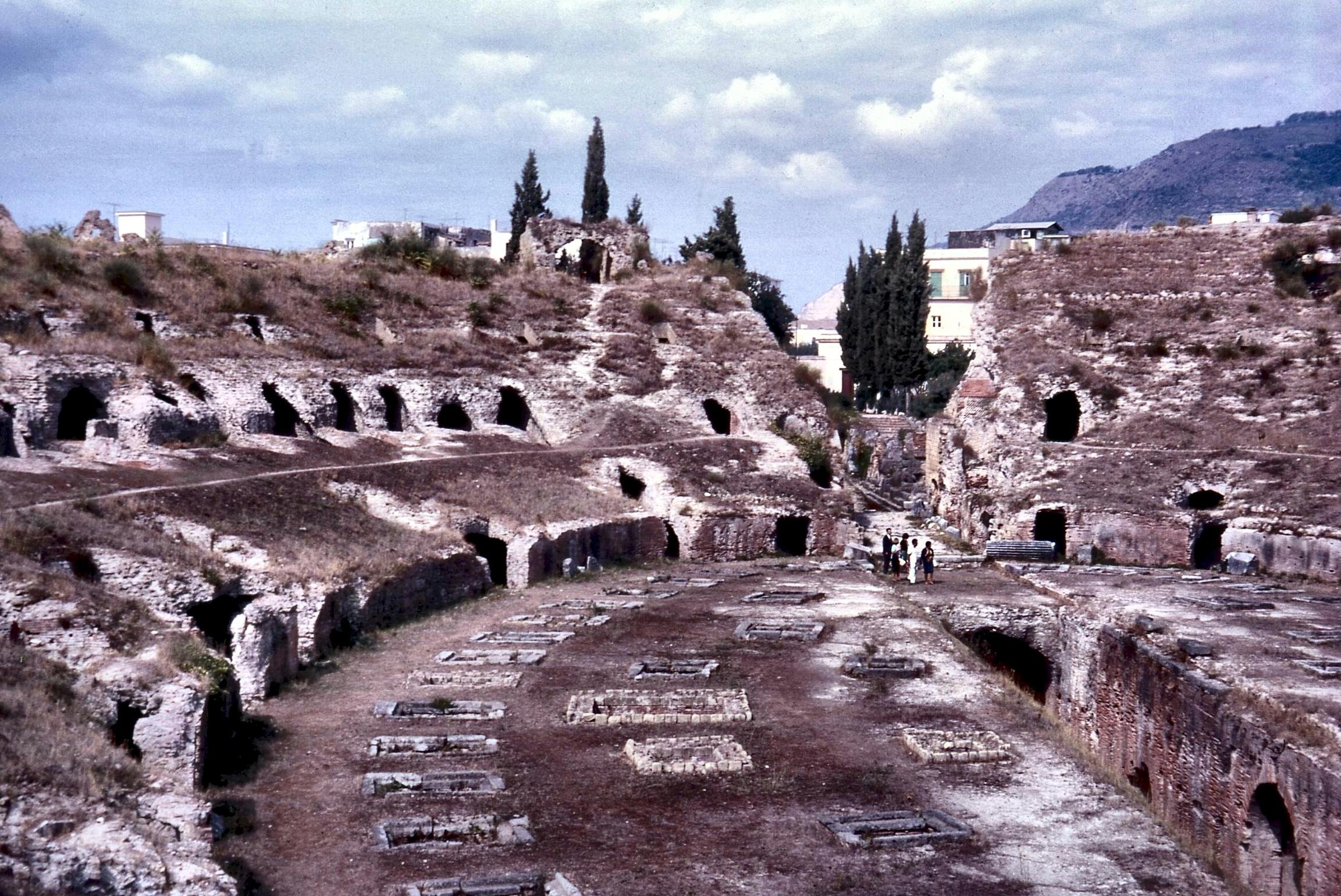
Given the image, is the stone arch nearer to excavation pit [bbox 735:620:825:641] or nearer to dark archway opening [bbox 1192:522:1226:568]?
dark archway opening [bbox 1192:522:1226:568]

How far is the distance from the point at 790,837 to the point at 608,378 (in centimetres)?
2743

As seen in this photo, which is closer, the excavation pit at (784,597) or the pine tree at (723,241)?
the excavation pit at (784,597)

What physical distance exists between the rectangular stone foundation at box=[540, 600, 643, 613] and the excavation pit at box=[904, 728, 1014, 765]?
8.84 m

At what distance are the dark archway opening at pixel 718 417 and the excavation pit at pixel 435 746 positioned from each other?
26.0m

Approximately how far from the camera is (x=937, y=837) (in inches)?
503

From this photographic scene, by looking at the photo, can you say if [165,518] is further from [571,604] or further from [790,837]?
[790,837]

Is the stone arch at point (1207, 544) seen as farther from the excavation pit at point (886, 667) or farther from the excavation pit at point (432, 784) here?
the excavation pit at point (432, 784)

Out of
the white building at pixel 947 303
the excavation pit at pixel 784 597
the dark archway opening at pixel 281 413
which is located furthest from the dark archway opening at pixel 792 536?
the white building at pixel 947 303

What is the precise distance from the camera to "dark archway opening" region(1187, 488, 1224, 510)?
3325cm

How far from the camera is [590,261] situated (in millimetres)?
52125

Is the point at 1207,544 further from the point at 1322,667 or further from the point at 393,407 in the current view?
the point at 393,407

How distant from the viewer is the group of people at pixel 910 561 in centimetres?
2786

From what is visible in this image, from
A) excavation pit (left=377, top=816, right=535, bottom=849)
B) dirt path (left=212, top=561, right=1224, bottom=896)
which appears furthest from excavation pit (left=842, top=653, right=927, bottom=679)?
excavation pit (left=377, top=816, right=535, bottom=849)

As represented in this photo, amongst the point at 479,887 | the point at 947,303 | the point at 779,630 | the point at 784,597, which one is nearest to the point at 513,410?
the point at 784,597
